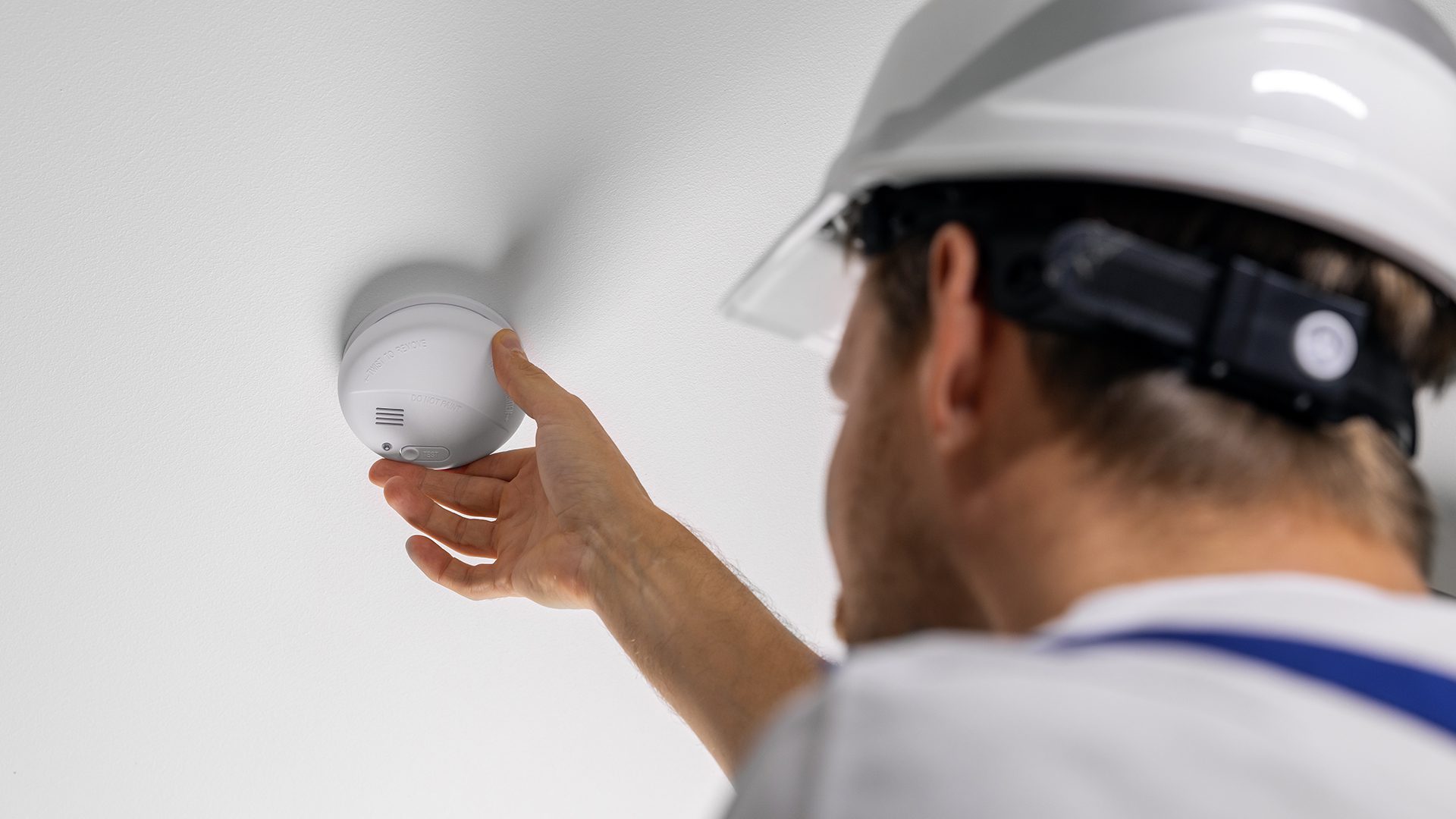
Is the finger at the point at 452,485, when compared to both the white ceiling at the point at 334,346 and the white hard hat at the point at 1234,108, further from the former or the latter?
the white hard hat at the point at 1234,108

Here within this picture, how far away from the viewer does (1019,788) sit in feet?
1.37

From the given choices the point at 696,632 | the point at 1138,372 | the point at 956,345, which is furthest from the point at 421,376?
the point at 1138,372

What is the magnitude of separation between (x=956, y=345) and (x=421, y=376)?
500mm

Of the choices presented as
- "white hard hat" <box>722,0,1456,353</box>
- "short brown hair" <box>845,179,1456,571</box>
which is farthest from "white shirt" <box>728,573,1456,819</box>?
"white hard hat" <box>722,0,1456,353</box>

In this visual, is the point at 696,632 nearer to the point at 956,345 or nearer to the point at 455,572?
the point at 455,572

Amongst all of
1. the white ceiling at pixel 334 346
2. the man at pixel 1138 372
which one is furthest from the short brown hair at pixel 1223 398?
the white ceiling at pixel 334 346

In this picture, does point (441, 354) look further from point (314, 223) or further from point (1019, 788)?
point (1019, 788)

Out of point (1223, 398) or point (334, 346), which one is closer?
point (1223, 398)

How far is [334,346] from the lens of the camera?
958mm

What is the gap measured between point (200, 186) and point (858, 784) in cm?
68

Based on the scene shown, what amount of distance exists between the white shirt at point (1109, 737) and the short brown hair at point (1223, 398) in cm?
12

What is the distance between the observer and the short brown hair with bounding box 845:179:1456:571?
0.61m

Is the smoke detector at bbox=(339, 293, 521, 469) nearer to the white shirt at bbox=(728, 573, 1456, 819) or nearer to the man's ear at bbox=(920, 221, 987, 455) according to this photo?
the man's ear at bbox=(920, 221, 987, 455)

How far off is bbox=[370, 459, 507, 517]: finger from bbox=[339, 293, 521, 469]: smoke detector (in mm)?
23
